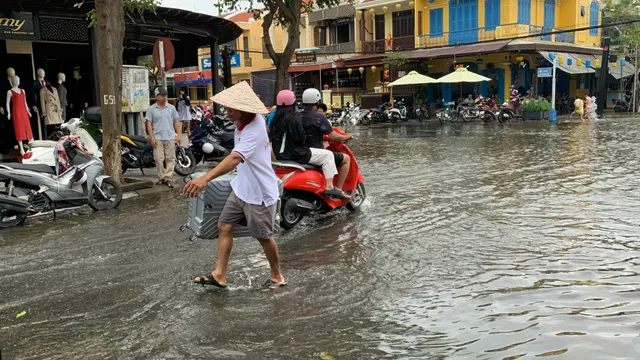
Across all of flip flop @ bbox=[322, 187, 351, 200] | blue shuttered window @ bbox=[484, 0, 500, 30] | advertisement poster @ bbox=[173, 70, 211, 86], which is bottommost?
flip flop @ bbox=[322, 187, 351, 200]

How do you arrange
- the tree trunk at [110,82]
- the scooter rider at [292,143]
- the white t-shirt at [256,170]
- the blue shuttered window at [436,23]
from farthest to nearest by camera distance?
the blue shuttered window at [436,23] → the tree trunk at [110,82] → the scooter rider at [292,143] → the white t-shirt at [256,170]

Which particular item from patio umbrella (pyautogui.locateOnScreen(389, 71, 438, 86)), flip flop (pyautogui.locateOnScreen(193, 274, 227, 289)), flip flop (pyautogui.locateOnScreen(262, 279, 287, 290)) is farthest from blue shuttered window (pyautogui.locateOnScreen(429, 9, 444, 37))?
flip flop (pyautogui.locateOnScreen(193, 274, 227, 289))

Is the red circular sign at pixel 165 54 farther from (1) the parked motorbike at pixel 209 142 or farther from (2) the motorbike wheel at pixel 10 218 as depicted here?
(2) the motorbike wheel at pixel 10 218

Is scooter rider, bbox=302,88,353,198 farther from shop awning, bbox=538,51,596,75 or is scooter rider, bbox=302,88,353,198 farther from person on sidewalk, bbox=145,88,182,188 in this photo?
shop awning, bbox=538,51,596,75

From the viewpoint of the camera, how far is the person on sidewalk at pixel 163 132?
959 centimetres

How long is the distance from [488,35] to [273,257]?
28684mm

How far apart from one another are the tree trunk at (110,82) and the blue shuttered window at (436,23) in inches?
1026

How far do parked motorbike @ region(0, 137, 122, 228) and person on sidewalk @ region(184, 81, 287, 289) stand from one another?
3.79m

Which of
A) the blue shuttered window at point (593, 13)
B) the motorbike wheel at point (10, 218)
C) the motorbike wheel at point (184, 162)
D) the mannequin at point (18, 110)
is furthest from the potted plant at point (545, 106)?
the motorbike wheel at point (10, 218)

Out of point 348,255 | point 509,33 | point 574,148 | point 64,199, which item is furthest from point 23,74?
point 509,33

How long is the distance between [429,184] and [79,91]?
13.0 meters

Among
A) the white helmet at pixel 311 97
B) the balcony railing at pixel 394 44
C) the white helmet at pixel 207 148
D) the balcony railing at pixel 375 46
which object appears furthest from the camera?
the balcony railing at pixel 375 46

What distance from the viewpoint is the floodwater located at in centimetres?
365

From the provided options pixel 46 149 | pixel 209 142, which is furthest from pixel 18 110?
pixel 46 149
